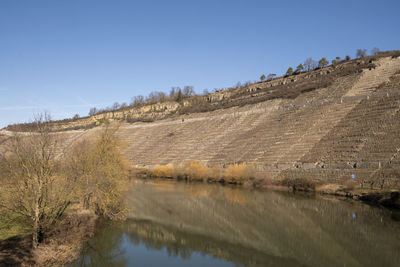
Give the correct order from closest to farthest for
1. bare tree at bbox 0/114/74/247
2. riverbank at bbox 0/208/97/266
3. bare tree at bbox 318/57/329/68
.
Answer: riverbank at bbox 0/208/97/266 < bare tree at bbox 0/114/74/247 < bare tree at bbox 318/57/329/68

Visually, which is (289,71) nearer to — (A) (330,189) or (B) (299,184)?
(B) (299,184)

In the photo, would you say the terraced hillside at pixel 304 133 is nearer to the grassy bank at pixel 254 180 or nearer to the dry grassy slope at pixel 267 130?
the dry grassy slope at pixel 267 130

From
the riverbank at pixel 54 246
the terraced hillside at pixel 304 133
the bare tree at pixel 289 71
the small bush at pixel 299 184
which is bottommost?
the riverbank at pixel 54 246

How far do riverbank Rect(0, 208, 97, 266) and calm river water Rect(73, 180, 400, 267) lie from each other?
592 millimetres

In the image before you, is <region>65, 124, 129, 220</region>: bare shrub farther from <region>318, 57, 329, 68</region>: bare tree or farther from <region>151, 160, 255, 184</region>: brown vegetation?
<region>318, 57, 329, 68</region>: bare tree

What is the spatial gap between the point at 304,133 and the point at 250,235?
26.6 m

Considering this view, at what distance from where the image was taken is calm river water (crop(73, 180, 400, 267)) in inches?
599

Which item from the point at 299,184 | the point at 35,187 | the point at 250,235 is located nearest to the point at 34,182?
the point at 35,187

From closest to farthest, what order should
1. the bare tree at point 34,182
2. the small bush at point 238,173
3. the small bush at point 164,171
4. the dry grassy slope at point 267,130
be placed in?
the bare tree at point 34,182
the small bush at point 238,173
the dry grassy slope at point 267,130
the small bush at point 164,171

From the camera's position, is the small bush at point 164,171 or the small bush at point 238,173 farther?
the small bush at point 164,171

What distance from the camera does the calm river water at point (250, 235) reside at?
15203 mm

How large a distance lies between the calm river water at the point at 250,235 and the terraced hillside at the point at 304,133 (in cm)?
591

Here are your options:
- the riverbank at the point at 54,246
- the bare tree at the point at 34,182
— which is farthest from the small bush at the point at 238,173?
the bare tree at the point at 34,182

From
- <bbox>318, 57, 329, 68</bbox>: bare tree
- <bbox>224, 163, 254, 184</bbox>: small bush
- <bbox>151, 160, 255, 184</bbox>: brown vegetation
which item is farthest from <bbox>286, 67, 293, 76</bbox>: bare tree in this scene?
<bbox>224, 163, 254, 184</bbox>: small bush
